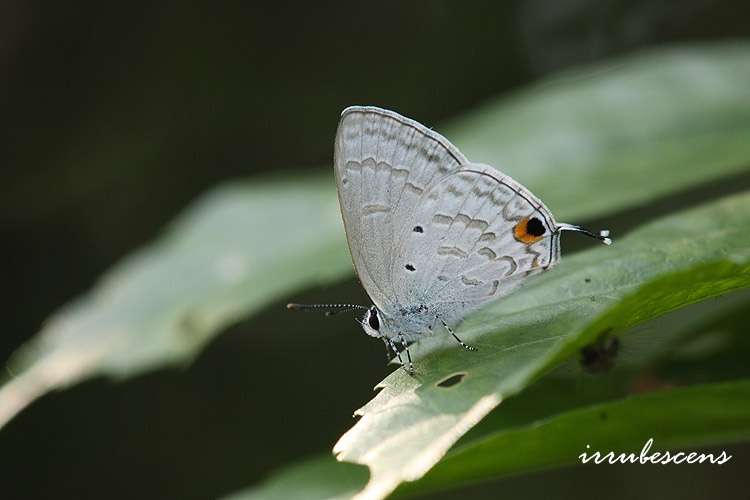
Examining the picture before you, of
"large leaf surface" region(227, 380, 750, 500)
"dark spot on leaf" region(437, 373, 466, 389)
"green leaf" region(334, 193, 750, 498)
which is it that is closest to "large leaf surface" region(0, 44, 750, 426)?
"green leaf" region(334, 193, 750, 498)

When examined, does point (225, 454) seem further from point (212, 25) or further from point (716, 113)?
point (716, 113)

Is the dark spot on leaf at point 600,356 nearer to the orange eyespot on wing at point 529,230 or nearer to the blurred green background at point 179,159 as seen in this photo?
the orange eyespot on wing at point 529,230

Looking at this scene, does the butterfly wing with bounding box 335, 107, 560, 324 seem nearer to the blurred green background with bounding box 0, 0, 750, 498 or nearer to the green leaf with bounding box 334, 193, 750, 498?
the green leaf with bounding box 334, 193, 750, 498

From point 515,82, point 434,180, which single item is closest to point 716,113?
point 434,180

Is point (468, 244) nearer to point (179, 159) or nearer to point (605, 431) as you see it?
point (605, 431)

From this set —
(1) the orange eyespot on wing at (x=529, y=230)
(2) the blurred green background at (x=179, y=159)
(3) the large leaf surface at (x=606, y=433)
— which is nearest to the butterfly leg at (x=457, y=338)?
(3) the large leaf surface at (x=606, y=433)

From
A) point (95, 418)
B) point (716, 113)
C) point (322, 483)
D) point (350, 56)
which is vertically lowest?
point (322, 483)

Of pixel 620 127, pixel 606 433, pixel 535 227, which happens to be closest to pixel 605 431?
pixel 606 433
